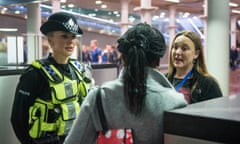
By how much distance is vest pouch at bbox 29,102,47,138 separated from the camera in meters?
1.88

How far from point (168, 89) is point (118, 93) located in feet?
0.57

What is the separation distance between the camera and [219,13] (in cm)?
600

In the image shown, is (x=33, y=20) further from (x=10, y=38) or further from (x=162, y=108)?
(x=162, y=108)

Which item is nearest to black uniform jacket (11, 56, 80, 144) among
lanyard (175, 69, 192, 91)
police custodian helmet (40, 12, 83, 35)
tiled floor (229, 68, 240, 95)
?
police custodian helmet (40, 12, 83, 35)

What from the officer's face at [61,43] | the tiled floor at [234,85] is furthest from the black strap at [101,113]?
the tiled floor at [234,85]

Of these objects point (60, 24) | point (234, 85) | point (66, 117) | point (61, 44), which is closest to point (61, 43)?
point (61, 44)

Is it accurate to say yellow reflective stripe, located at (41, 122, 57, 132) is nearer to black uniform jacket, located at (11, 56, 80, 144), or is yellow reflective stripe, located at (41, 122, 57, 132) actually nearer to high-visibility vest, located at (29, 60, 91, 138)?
high-visibility vest, located at (29, 60, 91, 138)

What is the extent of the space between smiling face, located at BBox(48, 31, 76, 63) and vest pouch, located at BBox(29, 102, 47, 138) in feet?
1.00

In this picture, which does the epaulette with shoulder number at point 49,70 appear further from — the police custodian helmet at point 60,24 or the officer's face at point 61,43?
the police custodian helmet at point 60,24

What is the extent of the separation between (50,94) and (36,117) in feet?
0.50

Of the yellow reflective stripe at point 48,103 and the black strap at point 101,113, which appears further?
the yellow reflective stripe at point 48,103

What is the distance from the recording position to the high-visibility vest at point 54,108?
1.89m

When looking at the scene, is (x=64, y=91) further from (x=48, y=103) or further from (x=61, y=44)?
(x=61, y=44)

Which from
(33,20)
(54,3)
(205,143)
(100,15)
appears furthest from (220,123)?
(100,15)
